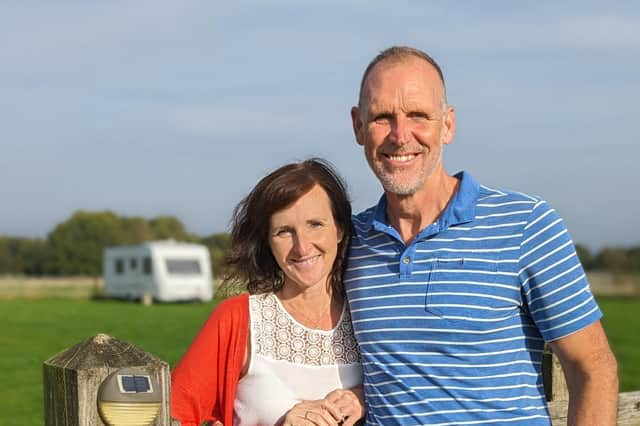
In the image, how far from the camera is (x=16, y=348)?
1745cm

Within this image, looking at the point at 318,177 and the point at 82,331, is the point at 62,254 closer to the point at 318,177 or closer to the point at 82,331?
the point at 82,331

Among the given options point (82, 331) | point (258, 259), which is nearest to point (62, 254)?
point (82, 331)

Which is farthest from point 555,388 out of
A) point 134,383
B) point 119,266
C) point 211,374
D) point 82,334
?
point 119,266

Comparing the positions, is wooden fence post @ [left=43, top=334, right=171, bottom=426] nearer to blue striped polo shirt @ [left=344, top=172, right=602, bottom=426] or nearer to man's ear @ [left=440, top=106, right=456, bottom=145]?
blue striped polo shirt @ [left=344, top=172, right=602, bottom=426]

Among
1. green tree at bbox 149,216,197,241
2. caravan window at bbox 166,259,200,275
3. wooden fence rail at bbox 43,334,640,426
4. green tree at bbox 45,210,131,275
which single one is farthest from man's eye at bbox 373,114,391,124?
green tree at bbox 149,216,197,241

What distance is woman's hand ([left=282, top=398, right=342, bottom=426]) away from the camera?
10.2 ft

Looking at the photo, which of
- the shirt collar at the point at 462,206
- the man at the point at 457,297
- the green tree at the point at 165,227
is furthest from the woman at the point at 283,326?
the green tree at the point at 165,227

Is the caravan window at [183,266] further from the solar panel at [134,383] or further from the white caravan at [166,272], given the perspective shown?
the solar panel at [134,383]

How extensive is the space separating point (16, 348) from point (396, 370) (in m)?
15.6

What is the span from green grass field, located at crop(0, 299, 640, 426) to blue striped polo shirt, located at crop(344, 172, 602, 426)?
221 inches

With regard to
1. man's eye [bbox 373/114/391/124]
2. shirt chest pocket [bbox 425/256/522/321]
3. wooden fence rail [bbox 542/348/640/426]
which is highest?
man's eye [bbox 373/114/391/124]

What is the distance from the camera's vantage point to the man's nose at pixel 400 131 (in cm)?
313

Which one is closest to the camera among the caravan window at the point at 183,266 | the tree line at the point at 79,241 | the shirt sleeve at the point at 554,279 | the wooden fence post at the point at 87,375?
the wooden fence post at the point at 87,375

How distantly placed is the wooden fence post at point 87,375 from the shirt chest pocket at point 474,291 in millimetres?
971
